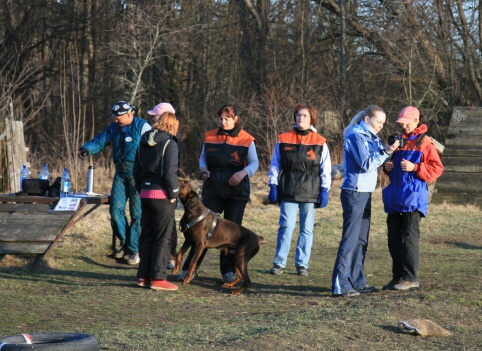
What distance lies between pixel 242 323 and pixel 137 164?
228 centimetres

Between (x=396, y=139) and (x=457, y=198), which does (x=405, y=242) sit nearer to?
(x=396, y=139)

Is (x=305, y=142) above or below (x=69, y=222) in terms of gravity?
above

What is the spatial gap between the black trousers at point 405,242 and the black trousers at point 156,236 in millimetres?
2141

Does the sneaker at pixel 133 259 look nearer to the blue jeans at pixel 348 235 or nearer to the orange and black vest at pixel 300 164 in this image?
the orange and black vest at pixel 300 164

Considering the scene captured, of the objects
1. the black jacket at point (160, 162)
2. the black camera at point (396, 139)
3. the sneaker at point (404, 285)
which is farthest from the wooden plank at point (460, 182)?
the black jacket at point (160, 162)

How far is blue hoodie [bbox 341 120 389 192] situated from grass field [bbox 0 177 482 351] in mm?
1050

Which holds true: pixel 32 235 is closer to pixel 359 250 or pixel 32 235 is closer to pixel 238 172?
pixel 238 172

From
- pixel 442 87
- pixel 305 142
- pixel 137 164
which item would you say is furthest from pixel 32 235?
pixel 442 87

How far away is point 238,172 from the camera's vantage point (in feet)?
29.0

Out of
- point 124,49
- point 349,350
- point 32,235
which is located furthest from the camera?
point 124,49

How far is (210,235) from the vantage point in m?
8.52

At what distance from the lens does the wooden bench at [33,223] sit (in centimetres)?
986

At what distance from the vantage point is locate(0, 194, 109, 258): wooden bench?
9.86 meters

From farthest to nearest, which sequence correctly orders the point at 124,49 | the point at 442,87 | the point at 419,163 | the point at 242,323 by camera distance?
the point at 124,49, the point at 442,87, the point at 419,163, the point at 242,323
